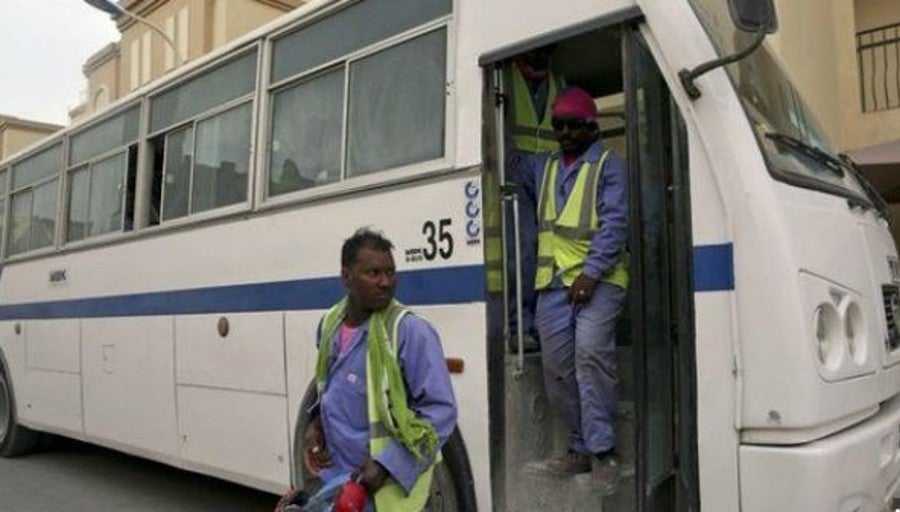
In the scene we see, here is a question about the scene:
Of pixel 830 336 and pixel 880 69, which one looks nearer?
pixel 830 336

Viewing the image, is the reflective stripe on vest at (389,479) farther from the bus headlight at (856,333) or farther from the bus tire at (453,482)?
the bus headlight at (856,333)

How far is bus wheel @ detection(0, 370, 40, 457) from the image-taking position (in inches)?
A: 337

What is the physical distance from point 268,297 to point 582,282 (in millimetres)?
2143

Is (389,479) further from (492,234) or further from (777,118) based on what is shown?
(777,118)

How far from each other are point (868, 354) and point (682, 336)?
750mm

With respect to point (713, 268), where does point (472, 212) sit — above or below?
above

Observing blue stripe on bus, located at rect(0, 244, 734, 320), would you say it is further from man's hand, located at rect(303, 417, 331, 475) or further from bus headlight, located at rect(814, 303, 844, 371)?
man's hand, located at rect(303, 417, 331, 475)

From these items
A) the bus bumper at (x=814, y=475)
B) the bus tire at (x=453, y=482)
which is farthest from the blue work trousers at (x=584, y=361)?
the bus bumper at (x=814, y=475)

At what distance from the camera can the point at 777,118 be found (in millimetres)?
3561

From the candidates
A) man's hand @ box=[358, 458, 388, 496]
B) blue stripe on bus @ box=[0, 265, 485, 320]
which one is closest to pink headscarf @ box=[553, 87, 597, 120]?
blue stripe on bus @ box=[0, 265, 485, 320]

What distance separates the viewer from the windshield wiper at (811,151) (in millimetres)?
3326

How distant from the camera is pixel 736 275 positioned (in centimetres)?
301

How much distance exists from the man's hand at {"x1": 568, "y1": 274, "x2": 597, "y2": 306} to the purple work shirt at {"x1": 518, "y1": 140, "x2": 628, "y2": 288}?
0.03 metres

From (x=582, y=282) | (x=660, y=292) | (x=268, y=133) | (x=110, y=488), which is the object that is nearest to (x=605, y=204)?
(x=582, y=282)
